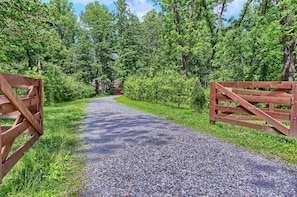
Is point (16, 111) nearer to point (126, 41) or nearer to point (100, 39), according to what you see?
point (126, 41)

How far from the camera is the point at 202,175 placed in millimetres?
2838

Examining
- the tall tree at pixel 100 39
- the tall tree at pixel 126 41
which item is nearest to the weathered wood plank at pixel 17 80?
the tall tree at pixel 126 41

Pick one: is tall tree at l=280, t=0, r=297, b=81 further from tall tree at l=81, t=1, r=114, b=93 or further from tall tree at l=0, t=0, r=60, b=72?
tall tree at l=81, t=1, r=114, b=93

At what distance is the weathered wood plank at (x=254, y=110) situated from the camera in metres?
4.39

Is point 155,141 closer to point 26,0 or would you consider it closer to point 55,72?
point 26,0

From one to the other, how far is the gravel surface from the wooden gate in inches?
47.5

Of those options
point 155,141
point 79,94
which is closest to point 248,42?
point 155,141

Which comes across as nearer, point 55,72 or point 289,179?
point 289,179

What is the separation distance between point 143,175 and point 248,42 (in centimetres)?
1227

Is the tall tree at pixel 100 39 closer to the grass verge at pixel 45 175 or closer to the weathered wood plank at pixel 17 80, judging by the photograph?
the weathered wood plank at pixel 17 80

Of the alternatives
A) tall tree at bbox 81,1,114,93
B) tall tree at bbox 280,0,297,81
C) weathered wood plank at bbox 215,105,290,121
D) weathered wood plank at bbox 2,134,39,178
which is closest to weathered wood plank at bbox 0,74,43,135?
weathered wood plank at bbox 2,134,39,178

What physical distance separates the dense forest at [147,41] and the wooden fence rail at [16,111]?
2.22 meters

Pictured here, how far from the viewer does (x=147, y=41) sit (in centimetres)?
3656

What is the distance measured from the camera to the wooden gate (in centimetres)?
421
